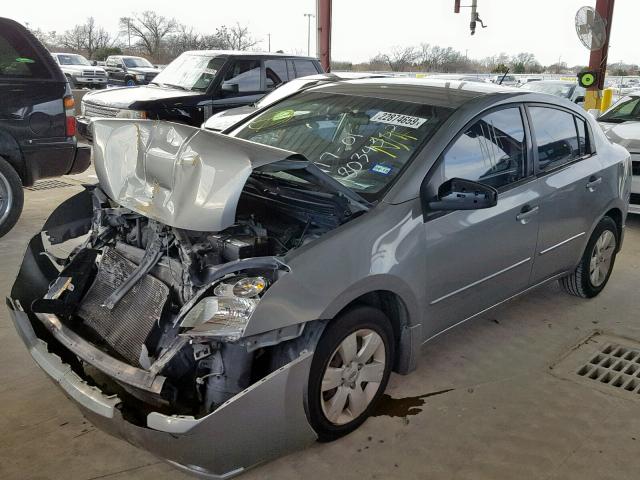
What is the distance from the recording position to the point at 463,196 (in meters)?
2.85

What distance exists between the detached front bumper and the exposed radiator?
9.1 inches

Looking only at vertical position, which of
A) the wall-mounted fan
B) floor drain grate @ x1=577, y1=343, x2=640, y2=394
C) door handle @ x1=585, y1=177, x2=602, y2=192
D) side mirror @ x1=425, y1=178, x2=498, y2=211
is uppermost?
the wall-mounted fan

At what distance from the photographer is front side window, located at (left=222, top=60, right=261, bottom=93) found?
31.1ft

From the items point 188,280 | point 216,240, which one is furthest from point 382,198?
point 188,280

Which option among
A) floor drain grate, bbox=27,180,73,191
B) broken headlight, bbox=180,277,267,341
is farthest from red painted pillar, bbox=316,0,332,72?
broken headlight, bbox=180,277,267,341

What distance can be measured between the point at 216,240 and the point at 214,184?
0.97 ft

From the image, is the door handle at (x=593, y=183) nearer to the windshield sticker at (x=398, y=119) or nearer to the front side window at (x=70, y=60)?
the windshield sticker at (x=398, y=119)

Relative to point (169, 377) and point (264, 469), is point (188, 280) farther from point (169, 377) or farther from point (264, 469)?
point (264, 469)

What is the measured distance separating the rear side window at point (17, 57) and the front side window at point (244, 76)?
392 cm

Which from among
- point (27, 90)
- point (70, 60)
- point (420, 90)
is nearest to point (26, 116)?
point (27, 90)

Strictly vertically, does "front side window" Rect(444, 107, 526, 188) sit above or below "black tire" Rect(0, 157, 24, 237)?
above

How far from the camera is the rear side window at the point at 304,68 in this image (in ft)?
33.9

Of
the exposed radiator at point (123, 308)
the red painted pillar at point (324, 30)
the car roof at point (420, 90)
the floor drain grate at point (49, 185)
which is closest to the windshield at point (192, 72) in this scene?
the floor drain grate at point (49, 185)

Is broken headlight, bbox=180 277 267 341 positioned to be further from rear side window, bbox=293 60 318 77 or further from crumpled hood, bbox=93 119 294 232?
rear side window, bbox=293 60 318 77
